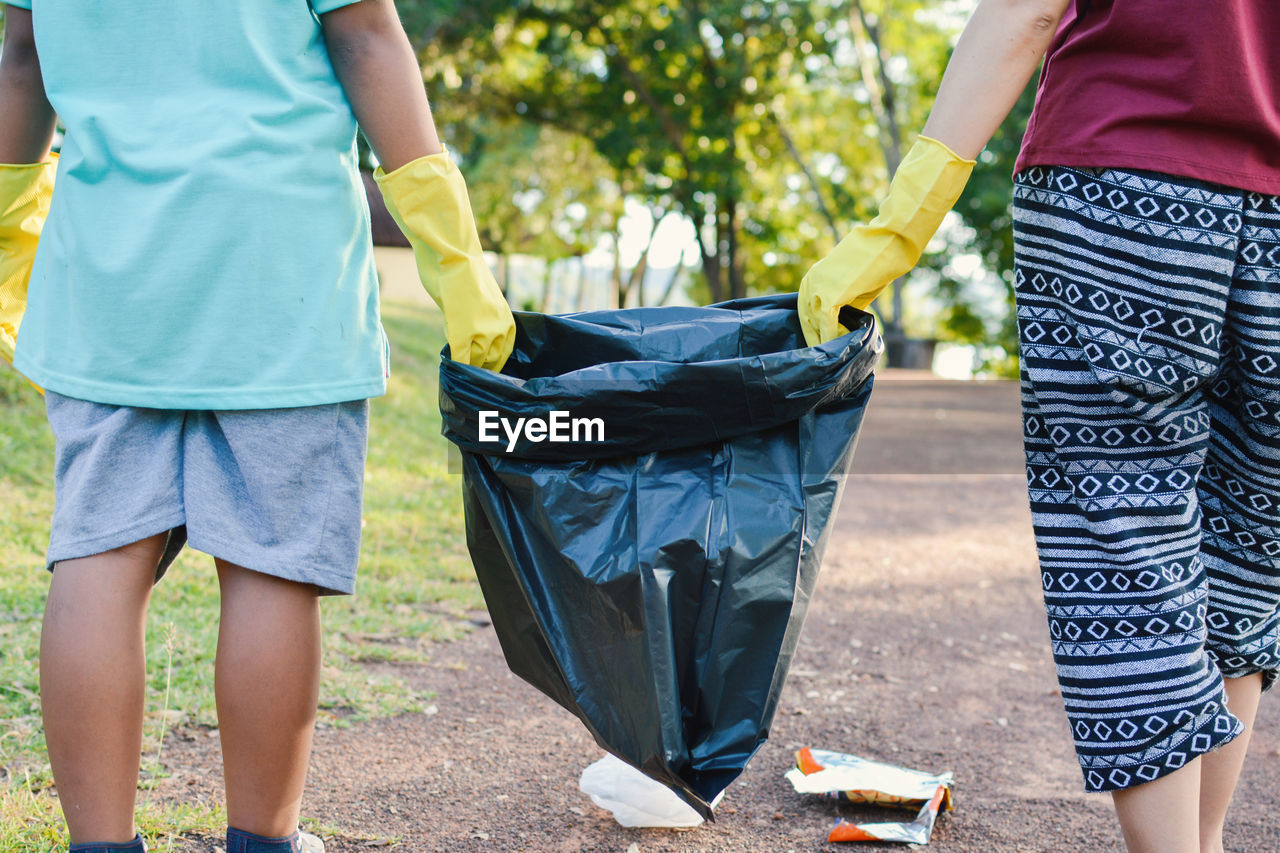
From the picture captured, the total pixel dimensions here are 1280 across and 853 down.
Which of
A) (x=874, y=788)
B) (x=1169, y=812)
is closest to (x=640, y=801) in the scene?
(x=874, y=788)

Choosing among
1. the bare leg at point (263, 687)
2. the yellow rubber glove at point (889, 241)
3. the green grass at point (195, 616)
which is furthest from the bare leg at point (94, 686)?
the yellow rubber glove at point (889, 241)

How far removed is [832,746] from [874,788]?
1.38 feet

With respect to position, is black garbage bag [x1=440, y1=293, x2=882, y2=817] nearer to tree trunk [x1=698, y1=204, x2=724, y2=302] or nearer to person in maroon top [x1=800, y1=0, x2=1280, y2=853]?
person in maroon top [x1=800, y1=0, x2=1280, y2=853]

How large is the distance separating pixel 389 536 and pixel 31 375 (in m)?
2.72

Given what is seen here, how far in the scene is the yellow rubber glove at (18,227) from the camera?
1669 millimetres

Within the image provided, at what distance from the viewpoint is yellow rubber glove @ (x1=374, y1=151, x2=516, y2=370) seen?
1.56 m

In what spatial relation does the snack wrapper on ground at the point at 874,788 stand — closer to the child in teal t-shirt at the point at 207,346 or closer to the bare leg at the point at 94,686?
the child in teal t-shirt at the point at 207,346

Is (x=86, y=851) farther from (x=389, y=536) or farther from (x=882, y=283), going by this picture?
(x=389, y=536)

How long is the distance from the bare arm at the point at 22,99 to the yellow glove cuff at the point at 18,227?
3 cm

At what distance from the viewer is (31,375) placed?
1485 millimetres

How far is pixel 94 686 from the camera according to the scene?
1403 millimetres

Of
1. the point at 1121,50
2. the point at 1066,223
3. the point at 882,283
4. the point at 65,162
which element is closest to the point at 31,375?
the point at 65,162

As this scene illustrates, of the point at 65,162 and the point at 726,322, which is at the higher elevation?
the point at 65,162

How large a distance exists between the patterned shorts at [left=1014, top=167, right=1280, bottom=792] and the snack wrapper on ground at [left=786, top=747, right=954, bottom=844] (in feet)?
1.94
